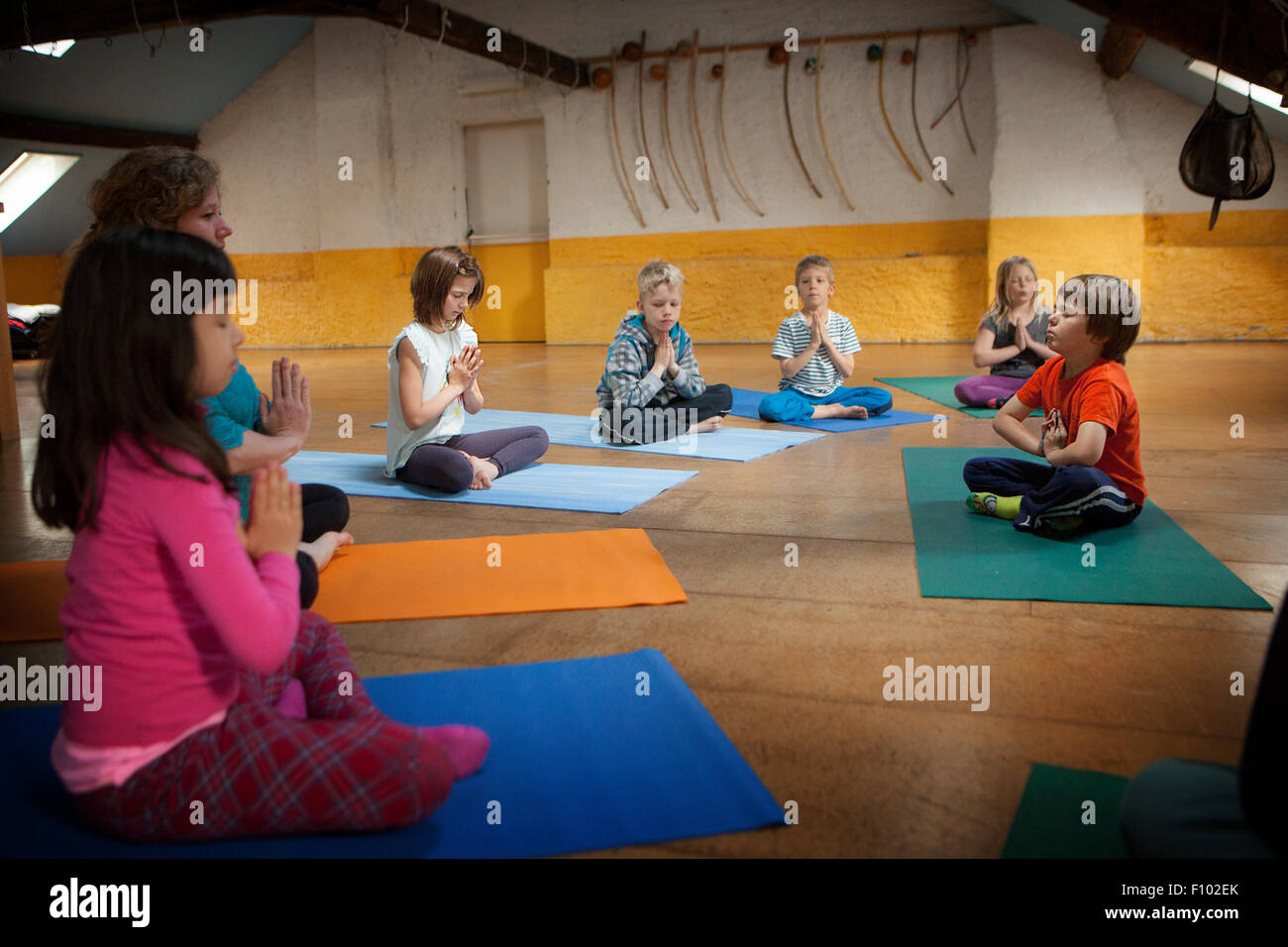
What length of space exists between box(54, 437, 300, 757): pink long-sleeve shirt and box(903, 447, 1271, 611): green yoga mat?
4.60 feet

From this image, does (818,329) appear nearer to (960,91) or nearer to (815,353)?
(815,353)

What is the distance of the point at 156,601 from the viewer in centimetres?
109

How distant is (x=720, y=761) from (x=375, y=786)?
0.47 metres

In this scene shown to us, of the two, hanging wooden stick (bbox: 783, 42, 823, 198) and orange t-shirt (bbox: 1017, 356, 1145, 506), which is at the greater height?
hanging wooden stick (bbox: 783, 42, 823, 198)

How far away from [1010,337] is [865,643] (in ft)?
10.7

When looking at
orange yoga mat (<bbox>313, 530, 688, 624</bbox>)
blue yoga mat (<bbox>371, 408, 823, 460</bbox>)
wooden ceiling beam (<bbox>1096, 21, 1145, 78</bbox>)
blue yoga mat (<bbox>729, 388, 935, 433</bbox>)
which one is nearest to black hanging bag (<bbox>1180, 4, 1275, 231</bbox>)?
blue yoga mat (<bbox>729, 388, 935, 433</bbox>)

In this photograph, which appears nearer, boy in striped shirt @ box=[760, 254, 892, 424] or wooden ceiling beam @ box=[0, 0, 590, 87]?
boy in striped shirt @ box=[760, 254, 892, 424]

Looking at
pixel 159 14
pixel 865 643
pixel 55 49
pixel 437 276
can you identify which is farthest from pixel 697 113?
pixel 865 643

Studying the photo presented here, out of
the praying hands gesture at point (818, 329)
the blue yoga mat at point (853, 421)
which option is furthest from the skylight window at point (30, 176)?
the praying hands gesture at point (818, 329)

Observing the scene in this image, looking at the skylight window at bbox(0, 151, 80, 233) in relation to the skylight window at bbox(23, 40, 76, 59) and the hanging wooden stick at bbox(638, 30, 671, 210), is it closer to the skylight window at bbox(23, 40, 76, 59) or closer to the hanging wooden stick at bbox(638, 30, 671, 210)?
the skylight window at bbox(23, 40, 76, 59)

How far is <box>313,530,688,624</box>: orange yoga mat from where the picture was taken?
1.97 meters
